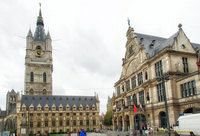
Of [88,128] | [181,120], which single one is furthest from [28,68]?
[181,120]

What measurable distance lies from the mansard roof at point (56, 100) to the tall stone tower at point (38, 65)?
11.2m

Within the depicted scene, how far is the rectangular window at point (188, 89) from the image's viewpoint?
31.8 metres

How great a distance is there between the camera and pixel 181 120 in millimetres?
26891

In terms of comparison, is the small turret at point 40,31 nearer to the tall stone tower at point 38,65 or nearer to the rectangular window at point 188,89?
the tall stone tower at point 38,65

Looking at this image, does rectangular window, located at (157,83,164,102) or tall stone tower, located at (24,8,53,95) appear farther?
tall stone tower, located at (24,8,53,95)

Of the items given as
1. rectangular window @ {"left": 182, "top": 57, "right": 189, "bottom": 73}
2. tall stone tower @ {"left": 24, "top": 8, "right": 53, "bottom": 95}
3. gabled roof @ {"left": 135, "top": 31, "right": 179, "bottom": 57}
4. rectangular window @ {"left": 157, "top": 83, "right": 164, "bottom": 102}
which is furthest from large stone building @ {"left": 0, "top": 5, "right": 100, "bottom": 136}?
rectangular window @ {"left": 182, "top": 57, "right": 189, "bottom": 73}

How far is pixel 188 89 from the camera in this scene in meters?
32.8

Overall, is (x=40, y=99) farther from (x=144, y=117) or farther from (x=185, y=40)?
(x=185, y=40)

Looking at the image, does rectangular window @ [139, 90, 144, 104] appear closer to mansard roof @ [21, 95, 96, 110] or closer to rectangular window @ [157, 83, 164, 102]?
rectangular window @ [157, 83, 164, 102]

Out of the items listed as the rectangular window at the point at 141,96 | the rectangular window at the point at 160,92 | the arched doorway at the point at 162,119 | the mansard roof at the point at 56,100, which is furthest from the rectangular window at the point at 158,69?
the mansard roof at the point at 56,100

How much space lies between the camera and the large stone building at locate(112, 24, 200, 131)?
1321 inches

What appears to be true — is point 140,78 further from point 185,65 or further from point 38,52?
point 38,52

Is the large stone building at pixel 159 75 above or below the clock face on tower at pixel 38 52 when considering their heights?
below

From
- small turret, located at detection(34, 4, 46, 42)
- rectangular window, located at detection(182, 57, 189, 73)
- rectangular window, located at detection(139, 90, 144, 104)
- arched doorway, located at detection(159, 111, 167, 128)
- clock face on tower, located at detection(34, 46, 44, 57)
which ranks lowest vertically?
arched doorway, located at detection(159, 111, 167, 128)
